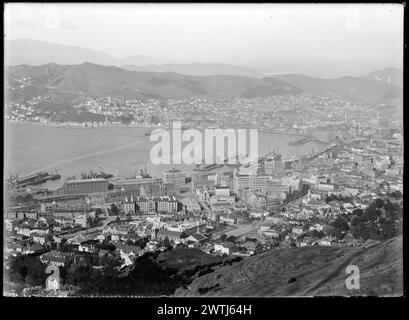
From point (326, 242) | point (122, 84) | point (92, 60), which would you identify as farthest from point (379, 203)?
point (92, 60)

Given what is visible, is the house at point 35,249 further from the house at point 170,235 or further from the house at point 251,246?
the house at point 251,246

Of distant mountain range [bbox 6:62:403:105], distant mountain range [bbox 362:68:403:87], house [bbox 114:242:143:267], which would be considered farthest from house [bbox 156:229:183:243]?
distant mountain range [bbox 362:68:403:87]

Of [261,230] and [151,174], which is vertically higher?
[151,174]

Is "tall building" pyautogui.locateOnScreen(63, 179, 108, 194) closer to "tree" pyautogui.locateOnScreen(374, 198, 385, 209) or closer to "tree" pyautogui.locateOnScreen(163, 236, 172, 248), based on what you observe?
"tree" pyautogui.locateOnScreen(163, 236, 172, 248)

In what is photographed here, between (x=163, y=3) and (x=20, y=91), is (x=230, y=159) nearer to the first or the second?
(x=163, y=3)

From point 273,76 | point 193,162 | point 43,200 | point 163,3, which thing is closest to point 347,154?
point 273,76
